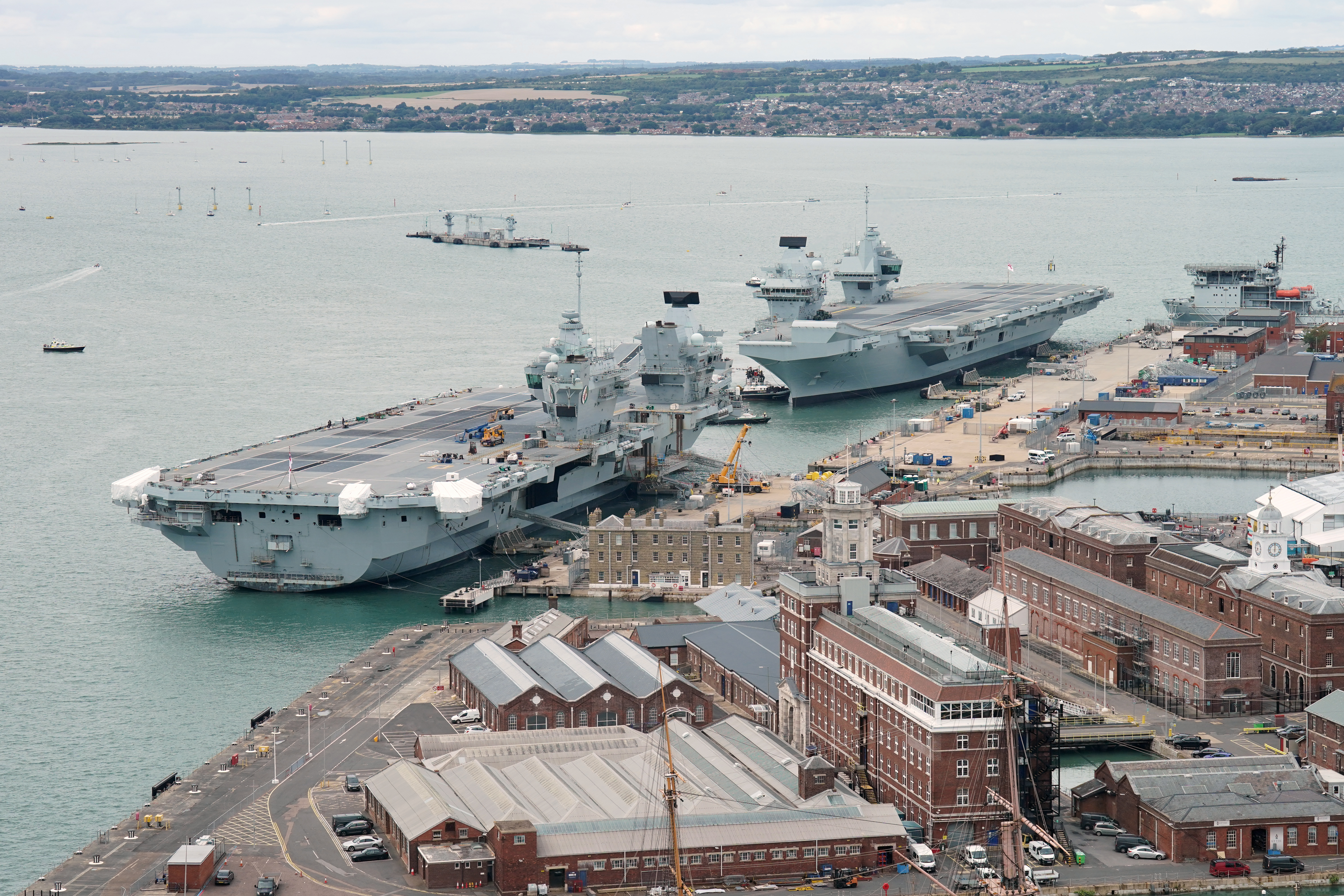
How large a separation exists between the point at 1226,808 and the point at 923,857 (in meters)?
6.92

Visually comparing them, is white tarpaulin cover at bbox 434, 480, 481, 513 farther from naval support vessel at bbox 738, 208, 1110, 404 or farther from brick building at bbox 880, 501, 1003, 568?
naval support vessel at bbox 738, 208, 1110, 404

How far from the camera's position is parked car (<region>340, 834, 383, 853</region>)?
3912 centimetres

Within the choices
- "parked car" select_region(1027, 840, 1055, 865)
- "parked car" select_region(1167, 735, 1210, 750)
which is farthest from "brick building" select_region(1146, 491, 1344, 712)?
"parked car" select_region(1027, 840, 1055, 865)

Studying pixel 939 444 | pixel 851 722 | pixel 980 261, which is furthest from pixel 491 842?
pixel 980 261

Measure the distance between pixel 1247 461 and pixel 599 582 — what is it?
3471cm

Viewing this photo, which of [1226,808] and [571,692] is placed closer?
[1226,808]

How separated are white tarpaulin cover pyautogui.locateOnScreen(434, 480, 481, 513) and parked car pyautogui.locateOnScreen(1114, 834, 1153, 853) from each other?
28.6 m

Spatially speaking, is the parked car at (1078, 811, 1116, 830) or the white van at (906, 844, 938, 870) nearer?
the white van at (906, 844, 938, 870)

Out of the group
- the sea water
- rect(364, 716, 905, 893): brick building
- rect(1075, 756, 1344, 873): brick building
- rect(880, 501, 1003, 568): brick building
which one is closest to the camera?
rect(364, 716, 905, 893): brick building

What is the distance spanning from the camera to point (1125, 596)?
54281mm

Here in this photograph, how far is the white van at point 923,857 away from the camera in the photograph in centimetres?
3822

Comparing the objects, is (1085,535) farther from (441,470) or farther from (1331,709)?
(441,470)

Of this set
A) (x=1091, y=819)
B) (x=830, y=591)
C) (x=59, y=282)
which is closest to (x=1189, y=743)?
(x=1091, y=819)

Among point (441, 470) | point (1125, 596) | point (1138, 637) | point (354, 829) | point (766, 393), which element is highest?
point (441, 470)
